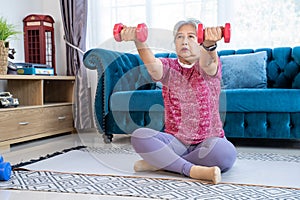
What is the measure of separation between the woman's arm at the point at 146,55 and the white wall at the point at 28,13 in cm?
229

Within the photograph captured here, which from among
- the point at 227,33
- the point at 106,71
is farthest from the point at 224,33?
the point at 106,71

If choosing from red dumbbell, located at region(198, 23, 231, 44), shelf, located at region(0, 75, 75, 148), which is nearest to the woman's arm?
red dumbbell, located at region(198, 23, 231, 44)

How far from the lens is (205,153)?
163cm

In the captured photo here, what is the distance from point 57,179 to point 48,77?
5.35 ft

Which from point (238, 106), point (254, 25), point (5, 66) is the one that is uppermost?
point (254, 25)

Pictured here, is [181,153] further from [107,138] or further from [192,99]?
[107,138]

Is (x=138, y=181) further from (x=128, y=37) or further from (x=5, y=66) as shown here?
(x=5, y=66)

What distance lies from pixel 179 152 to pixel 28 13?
265cm

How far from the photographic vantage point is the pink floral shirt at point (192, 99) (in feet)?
5.35

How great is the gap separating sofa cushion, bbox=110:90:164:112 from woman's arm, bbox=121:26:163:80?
884 mm

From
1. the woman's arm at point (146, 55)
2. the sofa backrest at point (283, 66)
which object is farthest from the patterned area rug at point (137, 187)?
the sofa backrest at point (283, 66)

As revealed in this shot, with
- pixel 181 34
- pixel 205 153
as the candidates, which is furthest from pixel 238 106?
pixel 181 34

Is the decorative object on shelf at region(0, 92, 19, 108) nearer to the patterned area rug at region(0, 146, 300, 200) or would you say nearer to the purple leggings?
the patterned area rug at region(0, 146, 300, 200)

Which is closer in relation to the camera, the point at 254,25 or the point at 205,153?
the point at 205,153
